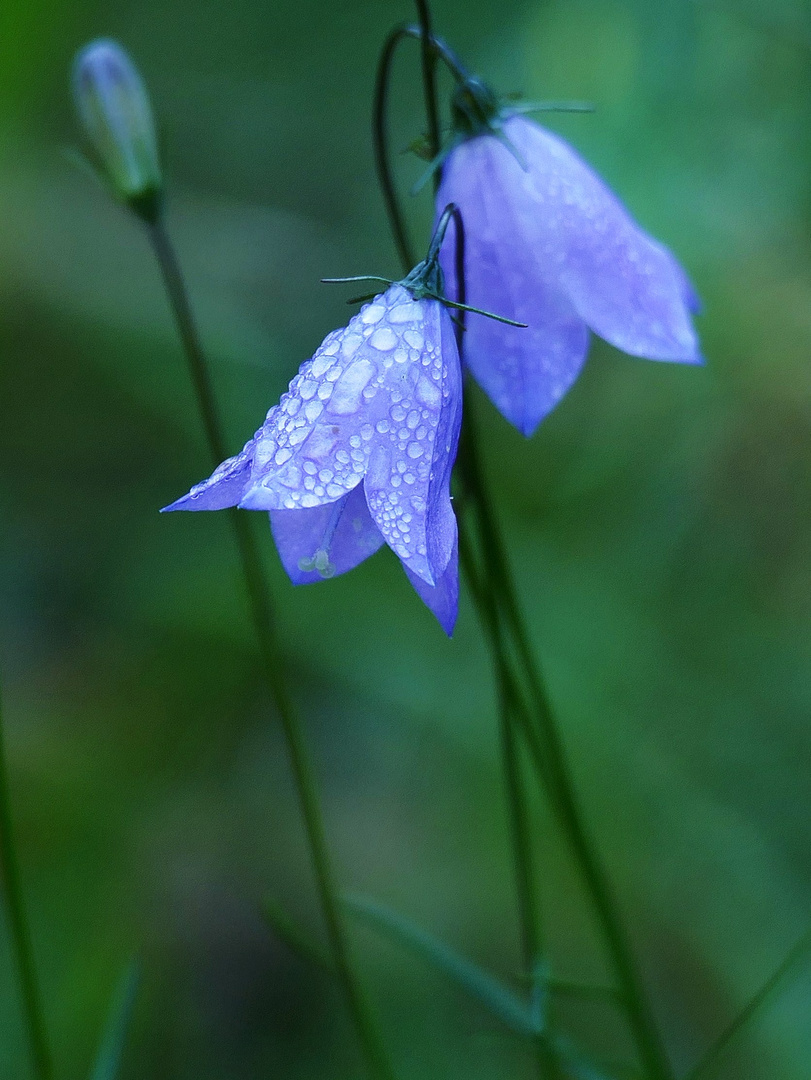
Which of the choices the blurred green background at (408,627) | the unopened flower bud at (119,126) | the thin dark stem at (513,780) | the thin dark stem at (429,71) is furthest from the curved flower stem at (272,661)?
the blurred green background at (408,627)

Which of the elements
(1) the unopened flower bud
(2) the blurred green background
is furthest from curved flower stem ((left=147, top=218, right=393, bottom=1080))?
(2) the blurred green background

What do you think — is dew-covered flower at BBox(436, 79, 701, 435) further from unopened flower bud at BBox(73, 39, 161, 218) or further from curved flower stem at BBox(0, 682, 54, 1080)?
curved flower stem at BBox(0, 682, 54, 1080)

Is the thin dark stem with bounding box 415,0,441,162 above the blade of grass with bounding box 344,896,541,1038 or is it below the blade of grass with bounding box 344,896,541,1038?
above

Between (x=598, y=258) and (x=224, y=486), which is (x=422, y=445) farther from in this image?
(x=598, y=258)

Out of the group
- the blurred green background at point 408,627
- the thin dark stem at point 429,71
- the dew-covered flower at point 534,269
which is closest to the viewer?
the thin dark stem at point 429,71

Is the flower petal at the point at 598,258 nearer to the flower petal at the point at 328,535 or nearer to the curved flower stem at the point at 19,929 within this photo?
the flower petal at the point at 328,535

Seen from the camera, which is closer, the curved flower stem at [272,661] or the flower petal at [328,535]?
the flower petal at [328,535]
